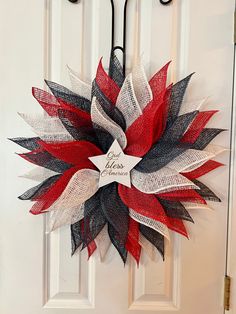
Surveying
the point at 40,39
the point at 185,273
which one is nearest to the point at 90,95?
the point at 40,39

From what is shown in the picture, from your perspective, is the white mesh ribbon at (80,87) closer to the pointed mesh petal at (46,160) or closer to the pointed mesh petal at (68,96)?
the pointed mesh petal at (68,96)

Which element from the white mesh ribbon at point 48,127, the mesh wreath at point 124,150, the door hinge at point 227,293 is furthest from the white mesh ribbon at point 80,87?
the door hinge at point 227,293

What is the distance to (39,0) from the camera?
102 centimetres

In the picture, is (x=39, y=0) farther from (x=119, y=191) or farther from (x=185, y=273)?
(x=185, y=273)

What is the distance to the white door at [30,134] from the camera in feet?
3.37

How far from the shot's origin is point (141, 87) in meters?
0.99

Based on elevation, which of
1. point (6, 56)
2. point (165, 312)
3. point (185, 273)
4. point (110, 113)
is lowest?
point (165, 312)

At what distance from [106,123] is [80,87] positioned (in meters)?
0.14

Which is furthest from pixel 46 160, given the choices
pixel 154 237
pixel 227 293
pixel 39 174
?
pixel 227 293

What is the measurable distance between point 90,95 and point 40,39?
0.75 ft

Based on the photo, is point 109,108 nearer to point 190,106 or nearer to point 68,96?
point 68,96

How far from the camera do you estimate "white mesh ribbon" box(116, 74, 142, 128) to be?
0.97 metres

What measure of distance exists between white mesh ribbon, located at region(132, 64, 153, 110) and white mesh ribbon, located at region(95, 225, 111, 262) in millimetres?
395

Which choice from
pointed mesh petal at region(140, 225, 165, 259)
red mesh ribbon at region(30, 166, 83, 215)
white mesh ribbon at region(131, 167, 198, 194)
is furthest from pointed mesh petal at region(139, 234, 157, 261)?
red mesh ribbon at region(30, 166, 83, 215)
